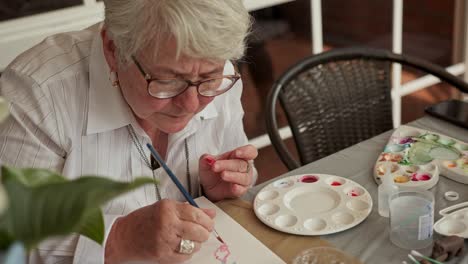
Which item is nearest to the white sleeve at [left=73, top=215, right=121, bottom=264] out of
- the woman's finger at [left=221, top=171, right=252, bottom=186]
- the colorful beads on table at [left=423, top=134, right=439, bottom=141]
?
the woman's finger at [left=221, top=171, right=252, bottom=186]

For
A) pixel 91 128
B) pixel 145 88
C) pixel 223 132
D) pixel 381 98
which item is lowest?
pixel 381 98

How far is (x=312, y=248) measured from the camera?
1.19 metres

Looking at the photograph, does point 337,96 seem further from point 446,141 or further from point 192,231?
point 192,231

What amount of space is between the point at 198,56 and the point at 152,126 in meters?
0.35

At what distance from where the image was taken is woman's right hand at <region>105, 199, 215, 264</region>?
1.16 m

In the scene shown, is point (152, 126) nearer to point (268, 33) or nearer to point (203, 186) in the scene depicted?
point (203, 186)

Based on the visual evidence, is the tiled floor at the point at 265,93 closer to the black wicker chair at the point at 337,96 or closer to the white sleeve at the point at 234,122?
the black wicker chair at the point at 337,96

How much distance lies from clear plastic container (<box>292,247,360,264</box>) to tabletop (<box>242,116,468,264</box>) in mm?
24

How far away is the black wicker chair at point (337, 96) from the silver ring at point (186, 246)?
30.0 inches

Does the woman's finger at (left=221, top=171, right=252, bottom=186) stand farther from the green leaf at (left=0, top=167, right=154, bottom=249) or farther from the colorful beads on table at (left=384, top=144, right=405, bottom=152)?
the green leaf at (left=0, top=167, right=154, bottom=249)

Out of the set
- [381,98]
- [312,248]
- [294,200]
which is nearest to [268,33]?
[381,98]

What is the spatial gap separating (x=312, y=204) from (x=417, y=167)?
29cm

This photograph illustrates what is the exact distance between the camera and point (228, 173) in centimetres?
139

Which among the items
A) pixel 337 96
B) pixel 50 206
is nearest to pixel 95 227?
pixel 50 206
